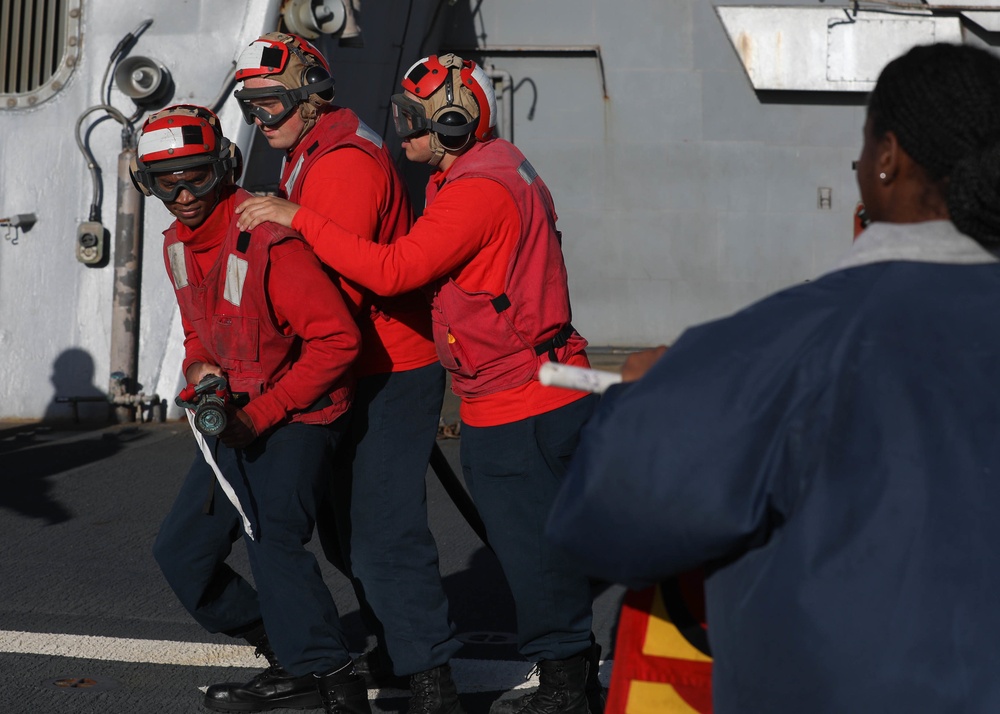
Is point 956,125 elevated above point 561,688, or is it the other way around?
point 956,125

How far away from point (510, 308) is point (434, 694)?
3.75ft

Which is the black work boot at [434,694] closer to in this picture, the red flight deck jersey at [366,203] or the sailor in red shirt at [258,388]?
the sailor in red shirt at [258,388]

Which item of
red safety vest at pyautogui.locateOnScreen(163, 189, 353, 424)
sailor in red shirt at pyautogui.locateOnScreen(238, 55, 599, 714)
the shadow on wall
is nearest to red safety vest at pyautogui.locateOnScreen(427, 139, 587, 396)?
sailor in red shirt at pyautogui.locateOnScreen(238, 55, 599, 714)

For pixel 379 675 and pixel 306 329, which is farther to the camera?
pixel 379 675

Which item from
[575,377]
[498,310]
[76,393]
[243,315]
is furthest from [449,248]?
[76,393]

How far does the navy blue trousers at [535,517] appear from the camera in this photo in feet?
11.2

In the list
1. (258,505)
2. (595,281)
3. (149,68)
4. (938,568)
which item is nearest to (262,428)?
(258,505)

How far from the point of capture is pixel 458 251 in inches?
128

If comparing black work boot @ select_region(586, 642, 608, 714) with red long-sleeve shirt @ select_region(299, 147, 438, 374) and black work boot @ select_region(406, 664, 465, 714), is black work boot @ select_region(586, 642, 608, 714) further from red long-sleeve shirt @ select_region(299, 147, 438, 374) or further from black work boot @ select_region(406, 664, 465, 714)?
red long-sleeve shirt @ select_region(299, 147, 438, 374)

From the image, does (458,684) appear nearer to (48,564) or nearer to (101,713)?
(101,713)

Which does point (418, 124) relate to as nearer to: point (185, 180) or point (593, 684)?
point (185, 180)

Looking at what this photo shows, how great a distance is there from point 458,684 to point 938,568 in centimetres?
278

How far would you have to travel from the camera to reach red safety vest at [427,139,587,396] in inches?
132

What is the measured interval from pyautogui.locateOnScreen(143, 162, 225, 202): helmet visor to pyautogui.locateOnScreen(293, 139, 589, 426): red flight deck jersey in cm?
34
